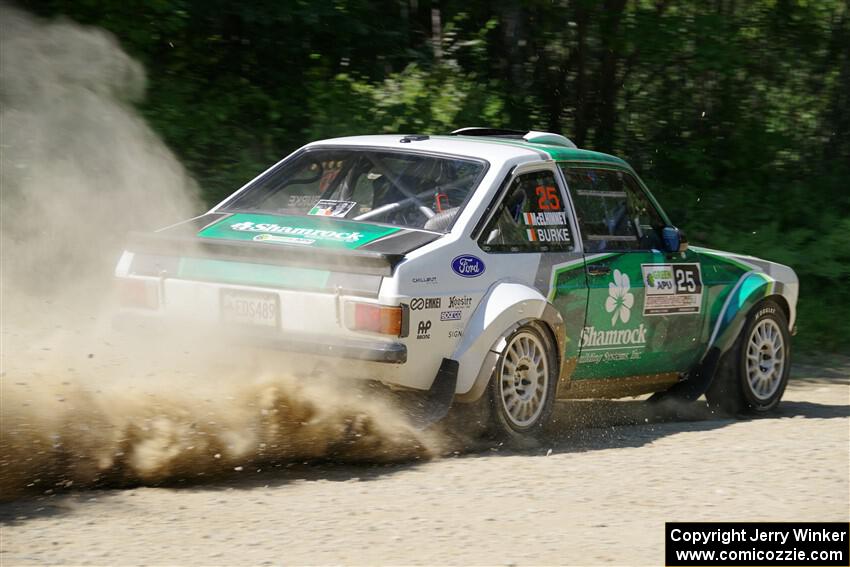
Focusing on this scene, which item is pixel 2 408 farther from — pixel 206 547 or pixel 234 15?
pixel 234 15

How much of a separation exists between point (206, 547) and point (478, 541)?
107 cm

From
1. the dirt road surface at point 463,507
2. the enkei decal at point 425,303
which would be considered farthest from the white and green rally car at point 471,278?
the dirt road surface at point 463,507

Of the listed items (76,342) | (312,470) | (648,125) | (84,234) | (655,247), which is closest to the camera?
(312,470)

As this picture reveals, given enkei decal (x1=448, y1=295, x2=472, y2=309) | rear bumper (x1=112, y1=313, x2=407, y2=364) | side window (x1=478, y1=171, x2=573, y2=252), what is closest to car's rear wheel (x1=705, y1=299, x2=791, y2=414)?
side window (x1=478, y1=171, x2=573, y2=252)

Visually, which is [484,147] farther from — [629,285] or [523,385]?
[523,385]

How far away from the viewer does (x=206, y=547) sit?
4.71 m

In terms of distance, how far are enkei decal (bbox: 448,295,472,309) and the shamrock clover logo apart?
4.26ft

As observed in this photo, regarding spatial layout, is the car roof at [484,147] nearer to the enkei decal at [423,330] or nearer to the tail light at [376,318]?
the enkei decal at [423,330]

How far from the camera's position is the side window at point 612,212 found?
7.66 metres

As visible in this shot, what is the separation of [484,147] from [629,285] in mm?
1286

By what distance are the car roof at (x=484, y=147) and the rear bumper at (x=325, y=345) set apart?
62.3 inches

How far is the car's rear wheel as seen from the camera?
8.66 meters

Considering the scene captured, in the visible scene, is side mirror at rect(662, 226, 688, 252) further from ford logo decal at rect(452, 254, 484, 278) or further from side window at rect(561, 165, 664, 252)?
ford logo decal at rect(452, 254, 484, 278)

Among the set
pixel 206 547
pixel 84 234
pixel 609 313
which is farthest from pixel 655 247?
pixel 84 234
